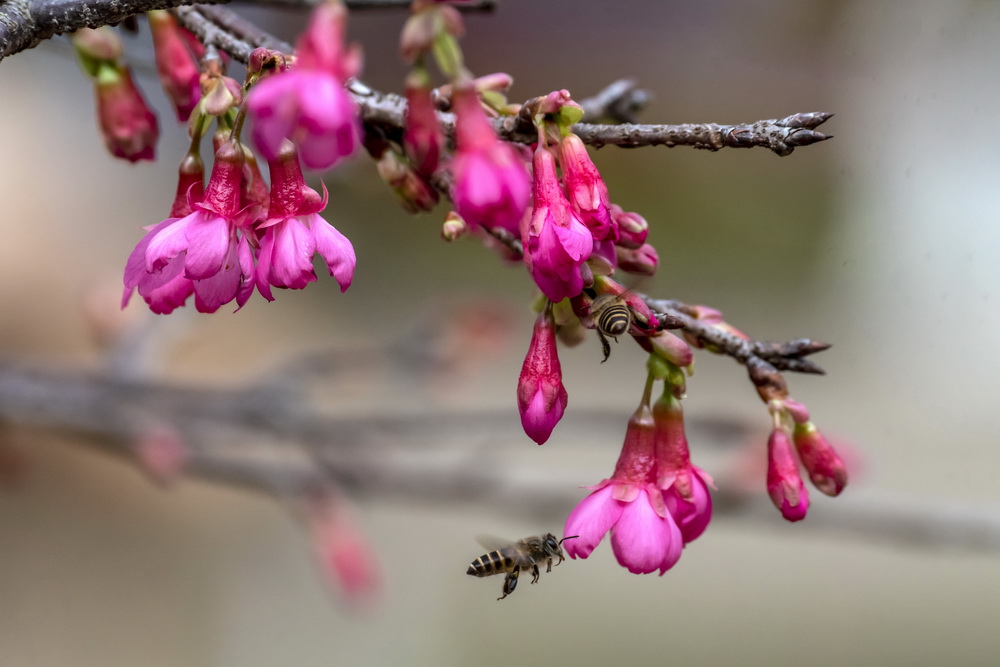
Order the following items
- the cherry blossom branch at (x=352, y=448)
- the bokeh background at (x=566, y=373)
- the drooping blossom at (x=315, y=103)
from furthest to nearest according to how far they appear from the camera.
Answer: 1. the bokeh background at (x=566, y=373)
2. the cherry blossom branch at (x=352, y=448)
3. the drooping blossom at (x=315, y=103)

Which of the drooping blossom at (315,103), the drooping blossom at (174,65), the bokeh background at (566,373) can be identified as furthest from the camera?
the bokeh background at (566,373)

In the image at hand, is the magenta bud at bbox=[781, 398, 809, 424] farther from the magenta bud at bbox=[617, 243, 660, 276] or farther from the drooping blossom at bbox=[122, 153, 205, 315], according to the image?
the drooping blossom at bbox=[122, 153, 205, 315]

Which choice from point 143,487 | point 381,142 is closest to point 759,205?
point 143,487

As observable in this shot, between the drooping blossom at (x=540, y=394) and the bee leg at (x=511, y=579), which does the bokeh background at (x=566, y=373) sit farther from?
the drooping blossom at (x=540, y=394)

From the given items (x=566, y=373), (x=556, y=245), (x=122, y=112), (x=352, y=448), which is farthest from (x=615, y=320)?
(x=566, y=373)

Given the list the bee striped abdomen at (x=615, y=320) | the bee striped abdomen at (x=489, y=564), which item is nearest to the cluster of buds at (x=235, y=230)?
the bee striped abdomen at (x=615, y=320)
